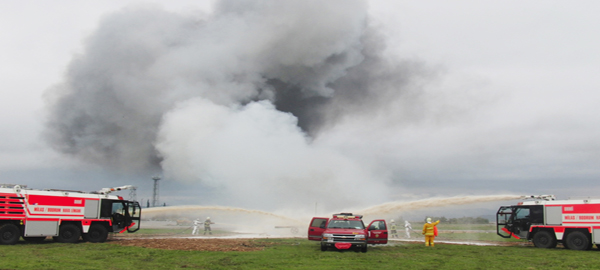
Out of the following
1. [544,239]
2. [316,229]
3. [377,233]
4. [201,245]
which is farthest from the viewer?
[316,229]

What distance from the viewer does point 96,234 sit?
27359 mm

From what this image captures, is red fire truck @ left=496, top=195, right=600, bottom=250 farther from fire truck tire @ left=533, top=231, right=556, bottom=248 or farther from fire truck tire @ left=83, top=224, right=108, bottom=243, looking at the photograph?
fire truck tire @ left=83, top=224, right=108, bottom=243

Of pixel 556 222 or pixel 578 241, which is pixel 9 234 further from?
pixel 578 241

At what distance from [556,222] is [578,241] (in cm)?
156

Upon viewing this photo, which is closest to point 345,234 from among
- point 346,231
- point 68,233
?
point 346,231

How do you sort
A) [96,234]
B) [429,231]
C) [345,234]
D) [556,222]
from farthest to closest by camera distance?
[96,234] → [556,222] → [429,231] → [345,234]

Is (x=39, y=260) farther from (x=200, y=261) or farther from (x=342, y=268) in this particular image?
(x=342, y=268)

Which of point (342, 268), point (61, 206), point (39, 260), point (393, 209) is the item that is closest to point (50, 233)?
point (61, 206)

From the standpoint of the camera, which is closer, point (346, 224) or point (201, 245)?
point (346, 224)

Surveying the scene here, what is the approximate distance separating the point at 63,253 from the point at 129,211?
35.3 feet

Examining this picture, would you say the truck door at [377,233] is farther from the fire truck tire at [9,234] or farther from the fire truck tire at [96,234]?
the fire truck tire at [9,234]

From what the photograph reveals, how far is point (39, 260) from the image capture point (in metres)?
16.5

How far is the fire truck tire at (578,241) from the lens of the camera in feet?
80.8

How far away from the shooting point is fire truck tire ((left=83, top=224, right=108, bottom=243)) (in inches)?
1069
